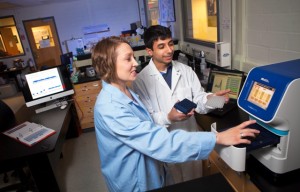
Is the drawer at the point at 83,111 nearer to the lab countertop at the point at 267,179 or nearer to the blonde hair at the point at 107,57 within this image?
the blonde hair at the point at 107,57

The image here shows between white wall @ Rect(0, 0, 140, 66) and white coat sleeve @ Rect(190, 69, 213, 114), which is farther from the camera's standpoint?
white wall @ Rect(0, 0, 140, 66)

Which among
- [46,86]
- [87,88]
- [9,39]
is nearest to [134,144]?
[46,86]

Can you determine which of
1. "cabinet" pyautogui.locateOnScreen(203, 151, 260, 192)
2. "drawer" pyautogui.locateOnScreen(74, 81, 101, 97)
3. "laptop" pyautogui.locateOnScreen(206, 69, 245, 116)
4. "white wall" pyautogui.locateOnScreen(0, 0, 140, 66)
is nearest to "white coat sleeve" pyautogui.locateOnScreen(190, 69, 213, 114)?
"laptop" pyautogui.locateOnScreen(206, 69, 245, 116)

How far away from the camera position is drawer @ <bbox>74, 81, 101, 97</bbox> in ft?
10.7

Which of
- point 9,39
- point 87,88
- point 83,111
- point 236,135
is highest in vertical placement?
point 9,39

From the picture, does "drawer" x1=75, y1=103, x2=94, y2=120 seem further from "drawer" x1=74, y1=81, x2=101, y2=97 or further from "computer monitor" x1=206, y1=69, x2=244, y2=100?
"computer monitor" x1=206, y1=69, x2=244, y2=100

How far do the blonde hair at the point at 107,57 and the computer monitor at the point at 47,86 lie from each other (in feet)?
6.15

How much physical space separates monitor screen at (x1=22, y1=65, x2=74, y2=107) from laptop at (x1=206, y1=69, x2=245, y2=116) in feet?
6.09

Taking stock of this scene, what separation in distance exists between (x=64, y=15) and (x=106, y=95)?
7450 millimetres

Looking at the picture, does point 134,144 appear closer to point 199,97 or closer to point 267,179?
point 267,179

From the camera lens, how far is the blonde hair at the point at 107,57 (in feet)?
3.32

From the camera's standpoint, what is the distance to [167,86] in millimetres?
1518

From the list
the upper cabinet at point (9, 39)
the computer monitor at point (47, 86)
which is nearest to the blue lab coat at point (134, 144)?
the computer monitor at point (47, 86)

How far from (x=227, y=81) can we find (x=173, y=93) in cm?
53
